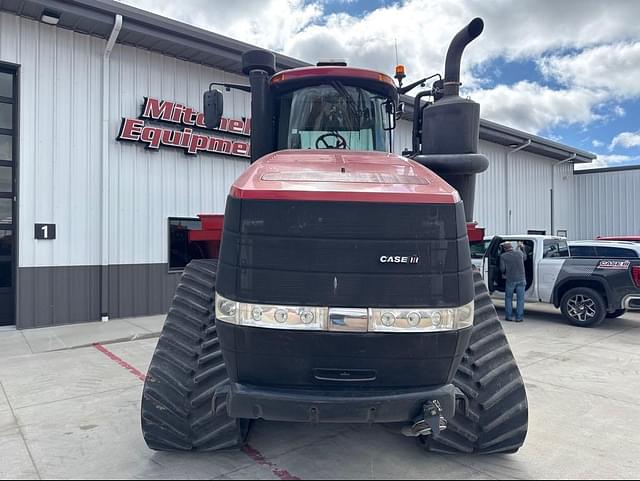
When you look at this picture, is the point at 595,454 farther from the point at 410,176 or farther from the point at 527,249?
the point at 527,249

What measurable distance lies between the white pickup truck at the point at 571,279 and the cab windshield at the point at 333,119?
4791mm

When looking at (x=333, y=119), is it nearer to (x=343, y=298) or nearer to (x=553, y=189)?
(x=343, y=298)

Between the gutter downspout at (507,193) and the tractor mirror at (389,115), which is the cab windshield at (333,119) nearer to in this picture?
the tractor mirror at (389,115)

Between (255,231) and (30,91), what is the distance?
794 centimetres

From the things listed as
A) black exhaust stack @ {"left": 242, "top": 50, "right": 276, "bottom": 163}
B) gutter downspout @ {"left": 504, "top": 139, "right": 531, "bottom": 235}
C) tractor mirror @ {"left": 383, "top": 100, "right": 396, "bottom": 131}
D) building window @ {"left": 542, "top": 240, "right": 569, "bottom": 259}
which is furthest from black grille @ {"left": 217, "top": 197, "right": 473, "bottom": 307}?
gutter downspout @ {"left": 504, "top": 139, "right": 531, "bottom": 235}

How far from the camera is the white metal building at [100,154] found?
26.7 feet

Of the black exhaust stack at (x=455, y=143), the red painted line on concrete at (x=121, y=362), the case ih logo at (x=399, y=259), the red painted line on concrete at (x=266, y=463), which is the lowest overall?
the red painted line on concrete at (x=121, y=362)

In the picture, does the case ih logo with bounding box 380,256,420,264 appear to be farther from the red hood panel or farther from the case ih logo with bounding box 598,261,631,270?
the case ih logo with bounding box 598,261,631,270

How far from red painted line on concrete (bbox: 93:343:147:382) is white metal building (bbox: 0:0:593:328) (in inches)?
85.3

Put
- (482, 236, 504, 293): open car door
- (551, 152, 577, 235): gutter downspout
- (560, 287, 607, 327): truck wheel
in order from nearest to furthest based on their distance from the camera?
(560, 287, 607, 327): truck wheel, (482, 236, 504, 293): open car door, (551, 152, 577, 235): gutter downspout

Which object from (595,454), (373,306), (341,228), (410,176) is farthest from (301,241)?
(595,454)

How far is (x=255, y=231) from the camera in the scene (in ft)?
8.12

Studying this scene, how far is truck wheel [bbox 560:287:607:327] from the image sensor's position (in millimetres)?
8664

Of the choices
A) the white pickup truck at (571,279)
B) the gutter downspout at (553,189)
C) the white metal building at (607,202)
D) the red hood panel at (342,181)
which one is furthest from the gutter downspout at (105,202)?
the white metal building at (607,202)
